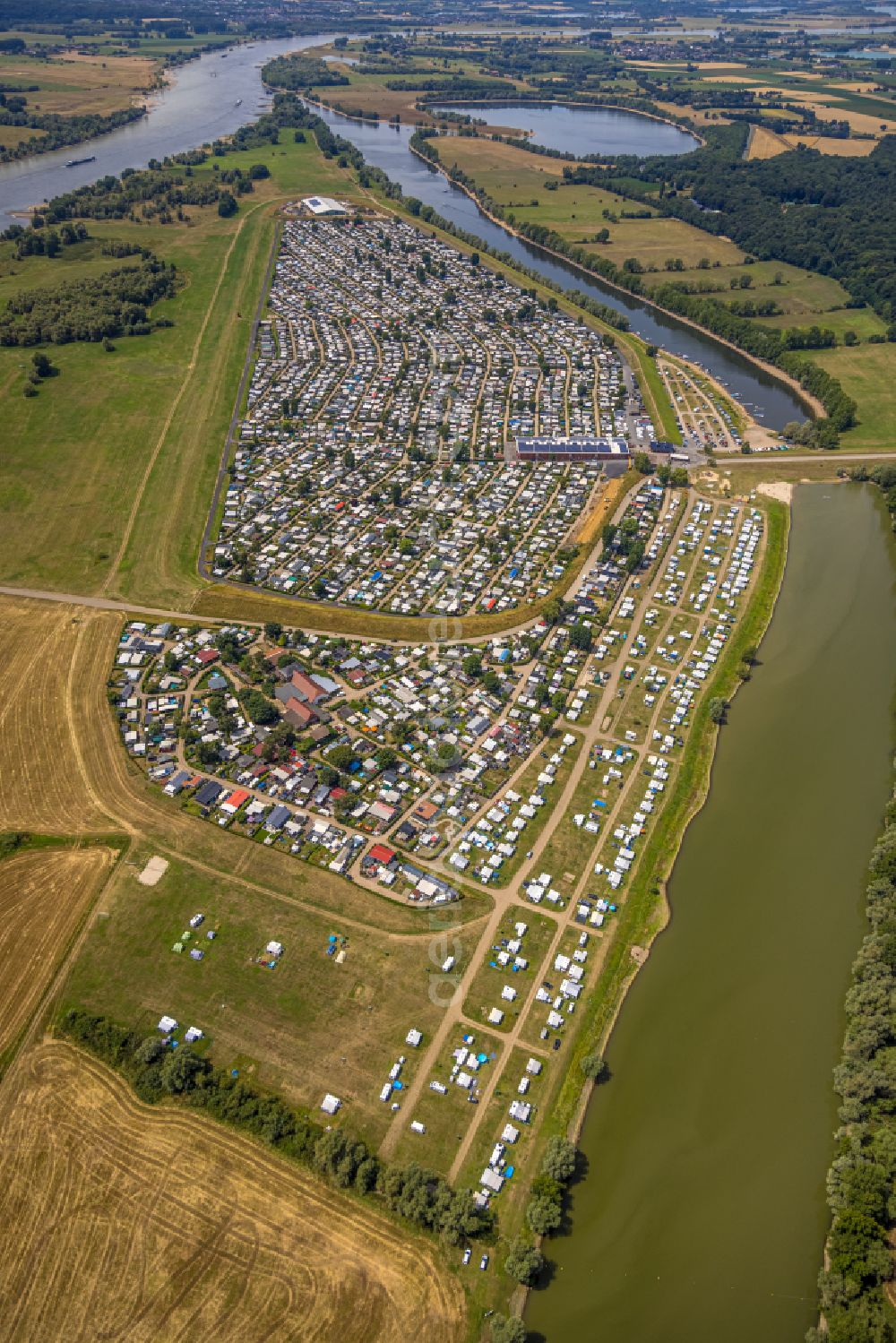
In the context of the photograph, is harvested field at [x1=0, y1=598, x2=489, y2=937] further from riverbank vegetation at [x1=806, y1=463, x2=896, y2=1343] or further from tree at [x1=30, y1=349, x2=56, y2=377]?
tree at [x1=30, y1=349, x2=56, y2=377]

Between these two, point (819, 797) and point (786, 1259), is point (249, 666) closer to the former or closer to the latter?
point (819, 797)

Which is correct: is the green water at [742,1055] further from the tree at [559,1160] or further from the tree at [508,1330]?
the tree at [508,1330]

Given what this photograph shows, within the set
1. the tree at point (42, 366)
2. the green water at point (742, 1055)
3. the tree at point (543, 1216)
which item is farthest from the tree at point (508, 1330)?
the tree at point (42, 366)

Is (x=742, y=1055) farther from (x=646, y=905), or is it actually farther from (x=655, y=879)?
(x=655, y=879)

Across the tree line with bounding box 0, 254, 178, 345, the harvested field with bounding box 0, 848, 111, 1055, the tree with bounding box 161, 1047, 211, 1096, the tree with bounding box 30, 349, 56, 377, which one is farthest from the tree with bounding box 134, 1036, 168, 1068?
the tree line with bounding box 0, 254, 178, 345

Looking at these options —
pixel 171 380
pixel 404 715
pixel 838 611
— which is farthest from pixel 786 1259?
pixel 171 380

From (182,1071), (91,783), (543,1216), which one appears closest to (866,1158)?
(543,1216)
